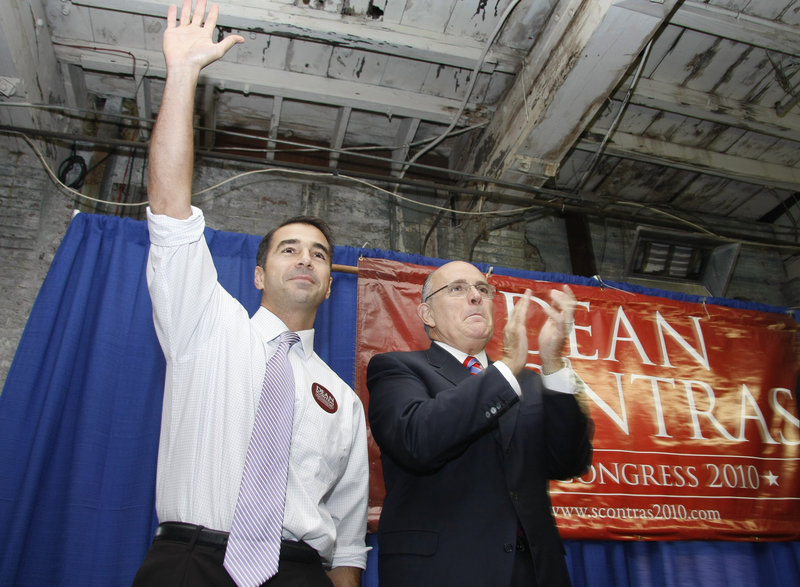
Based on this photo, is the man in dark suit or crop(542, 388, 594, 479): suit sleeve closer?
the man in dark suit

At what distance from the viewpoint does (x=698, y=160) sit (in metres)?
3.80

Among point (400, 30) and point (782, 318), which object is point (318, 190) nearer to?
point (400, 30)

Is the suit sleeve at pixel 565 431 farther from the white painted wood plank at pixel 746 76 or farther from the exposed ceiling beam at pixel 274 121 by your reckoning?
the white painted wood plank at pixel 746 76

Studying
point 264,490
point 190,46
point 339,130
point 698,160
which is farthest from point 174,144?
point 698,160

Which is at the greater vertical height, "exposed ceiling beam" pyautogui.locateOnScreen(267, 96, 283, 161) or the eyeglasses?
"exposed ceiling beam" pyautogui.locateOnScreen(267, 96, 283, 161)

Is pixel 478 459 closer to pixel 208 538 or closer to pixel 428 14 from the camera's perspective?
pixel 208 538

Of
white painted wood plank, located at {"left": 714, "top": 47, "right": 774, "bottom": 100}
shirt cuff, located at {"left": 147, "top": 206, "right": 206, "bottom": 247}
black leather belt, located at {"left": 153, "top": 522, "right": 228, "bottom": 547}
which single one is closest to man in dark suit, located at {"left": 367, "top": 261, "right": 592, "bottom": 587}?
black leather belt, located at {"left": 153, "top": 522, "right": 228, "bottom": 547}

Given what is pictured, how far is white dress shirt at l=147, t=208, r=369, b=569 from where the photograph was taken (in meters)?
1.20

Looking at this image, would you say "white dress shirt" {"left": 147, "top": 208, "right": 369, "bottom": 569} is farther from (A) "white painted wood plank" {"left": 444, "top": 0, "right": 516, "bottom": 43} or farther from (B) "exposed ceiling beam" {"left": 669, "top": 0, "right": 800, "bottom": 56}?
(B) "exposed ceiling beam" {"left": 669, "top": 0, "right": 800, "bottom": 56}

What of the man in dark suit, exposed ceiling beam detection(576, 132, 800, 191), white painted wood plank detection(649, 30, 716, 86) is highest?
white painted wood plank detection(649, 30, 716, 86)

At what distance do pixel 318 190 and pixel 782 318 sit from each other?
10.2ft

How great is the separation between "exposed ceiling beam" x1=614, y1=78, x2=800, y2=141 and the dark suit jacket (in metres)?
2.66

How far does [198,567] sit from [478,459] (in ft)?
2.34

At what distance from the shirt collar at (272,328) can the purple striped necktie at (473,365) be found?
0.51m
